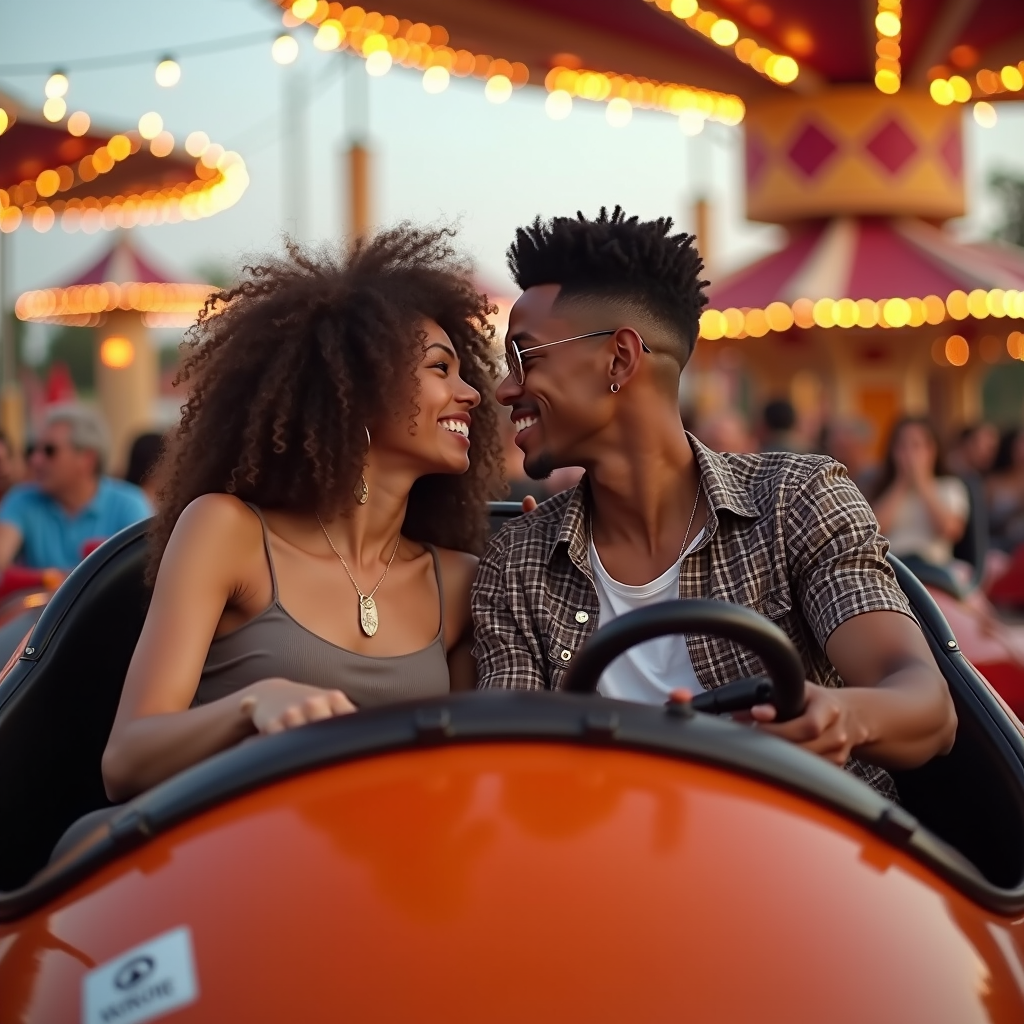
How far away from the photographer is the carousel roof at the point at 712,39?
13195 mm

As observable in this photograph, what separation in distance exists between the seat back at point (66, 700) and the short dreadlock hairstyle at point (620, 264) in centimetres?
70

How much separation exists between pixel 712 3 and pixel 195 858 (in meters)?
12.8

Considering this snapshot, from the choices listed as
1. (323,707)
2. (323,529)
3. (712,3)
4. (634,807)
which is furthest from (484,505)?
(712,3)

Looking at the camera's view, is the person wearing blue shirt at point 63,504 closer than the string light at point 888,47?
Yes

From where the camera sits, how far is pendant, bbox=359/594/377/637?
211 centimetres

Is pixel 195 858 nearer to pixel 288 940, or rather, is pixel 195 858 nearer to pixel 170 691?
pixel 288 940

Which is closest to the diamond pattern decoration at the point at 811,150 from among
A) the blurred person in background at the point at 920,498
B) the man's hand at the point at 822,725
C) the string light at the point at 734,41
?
the string light at the point at 734,41

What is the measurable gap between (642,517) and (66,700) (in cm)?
82

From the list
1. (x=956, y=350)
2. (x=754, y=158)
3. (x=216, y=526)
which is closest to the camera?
(x=216, y=526)

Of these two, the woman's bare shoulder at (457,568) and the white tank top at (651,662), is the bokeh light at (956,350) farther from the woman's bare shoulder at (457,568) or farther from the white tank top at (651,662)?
the white tank top at (651,662)

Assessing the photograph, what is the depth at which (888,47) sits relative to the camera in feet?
44.6

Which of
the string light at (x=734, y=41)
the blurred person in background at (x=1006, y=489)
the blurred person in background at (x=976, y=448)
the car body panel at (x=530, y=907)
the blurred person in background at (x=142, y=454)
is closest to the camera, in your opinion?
the car body panel at (x=530, y=907)

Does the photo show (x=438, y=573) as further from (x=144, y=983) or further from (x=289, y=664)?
(x=144, y=983)

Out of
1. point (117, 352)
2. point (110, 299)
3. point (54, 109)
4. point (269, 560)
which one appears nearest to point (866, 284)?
point (54, 109)
